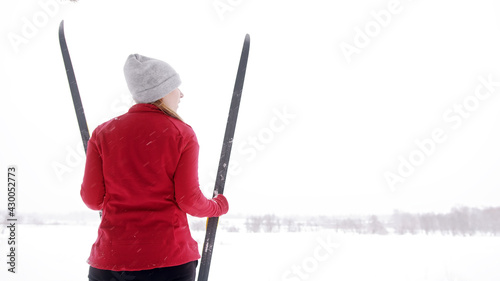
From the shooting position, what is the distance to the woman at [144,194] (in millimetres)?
644

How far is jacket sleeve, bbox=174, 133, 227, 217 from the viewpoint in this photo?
68cm

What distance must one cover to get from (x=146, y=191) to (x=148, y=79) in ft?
0.93

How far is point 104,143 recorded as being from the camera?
0.70 meters

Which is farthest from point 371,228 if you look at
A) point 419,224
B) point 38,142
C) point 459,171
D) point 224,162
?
point 459,171

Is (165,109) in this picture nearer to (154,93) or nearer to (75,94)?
(154,93)

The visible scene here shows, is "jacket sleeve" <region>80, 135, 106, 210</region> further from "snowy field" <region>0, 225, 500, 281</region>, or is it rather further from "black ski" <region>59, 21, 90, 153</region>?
"snowy field" <region>0, 225, 500, 281</region>

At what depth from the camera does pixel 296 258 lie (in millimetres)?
5562

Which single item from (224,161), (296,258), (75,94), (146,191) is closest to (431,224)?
(296,258)

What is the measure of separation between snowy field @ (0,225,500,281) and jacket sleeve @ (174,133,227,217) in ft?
9.45

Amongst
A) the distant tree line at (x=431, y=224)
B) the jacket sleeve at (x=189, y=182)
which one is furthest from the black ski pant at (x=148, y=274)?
the distant tree line at (x=431, y=224)

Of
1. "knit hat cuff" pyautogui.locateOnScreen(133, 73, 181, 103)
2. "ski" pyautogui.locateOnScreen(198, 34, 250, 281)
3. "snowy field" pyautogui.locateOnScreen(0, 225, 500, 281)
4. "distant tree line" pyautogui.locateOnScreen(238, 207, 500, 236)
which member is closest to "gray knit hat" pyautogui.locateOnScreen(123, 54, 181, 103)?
"knit hat cuff" pyautogui.locateOnScreen(133, 73, 181, 103)

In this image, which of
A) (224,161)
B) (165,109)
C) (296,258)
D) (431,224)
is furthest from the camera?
(431,224)

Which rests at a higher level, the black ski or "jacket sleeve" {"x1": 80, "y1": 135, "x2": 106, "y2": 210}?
the black ski

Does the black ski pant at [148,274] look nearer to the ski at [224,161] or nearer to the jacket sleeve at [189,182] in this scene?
the jacket sleeve at [189,182]
